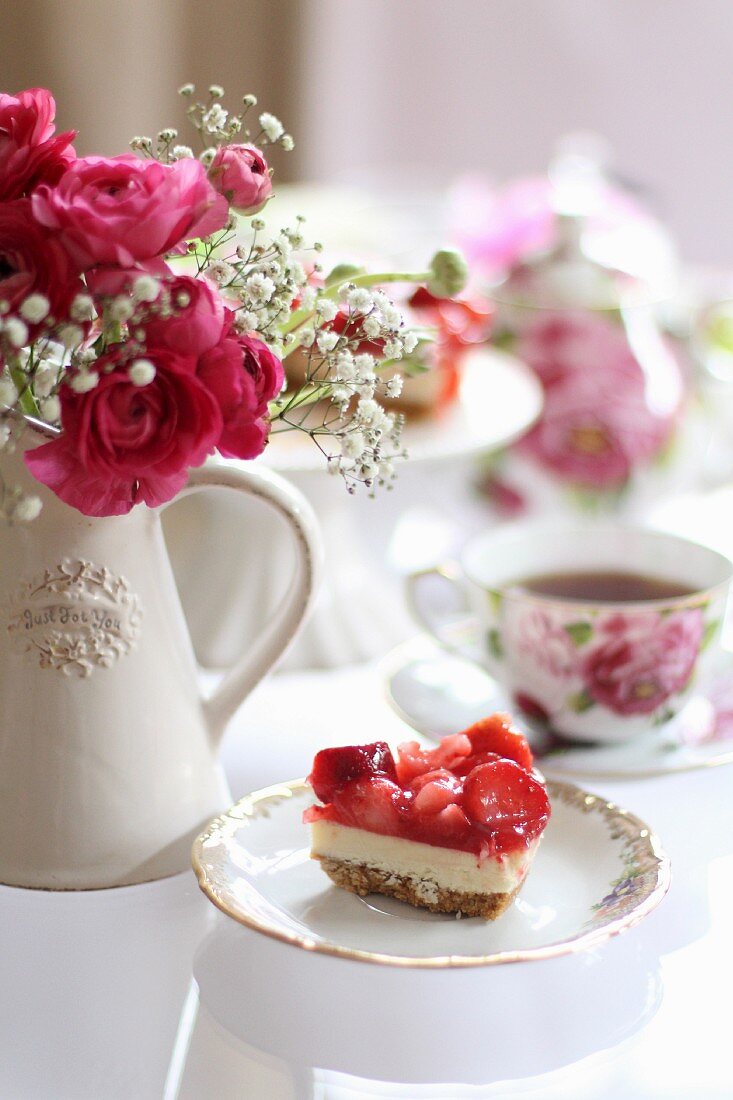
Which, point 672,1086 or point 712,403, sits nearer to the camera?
point 672,1086

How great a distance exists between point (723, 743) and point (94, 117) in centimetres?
216

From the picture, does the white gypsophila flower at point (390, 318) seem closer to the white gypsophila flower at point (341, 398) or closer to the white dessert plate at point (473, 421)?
the white gypsophila flower at point (341, 398)

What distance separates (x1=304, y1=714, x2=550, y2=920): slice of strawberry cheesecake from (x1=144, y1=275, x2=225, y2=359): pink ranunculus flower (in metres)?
0.22

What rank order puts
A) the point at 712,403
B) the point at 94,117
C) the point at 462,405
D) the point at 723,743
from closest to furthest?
the point at 723,743 → the point at 462,405 → the point at 712,403 → the point at 94,117

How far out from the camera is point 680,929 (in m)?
0.70

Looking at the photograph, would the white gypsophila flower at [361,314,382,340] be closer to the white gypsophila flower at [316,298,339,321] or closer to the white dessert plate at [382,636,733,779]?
the white gypsophila flower at [316,298,339,321]

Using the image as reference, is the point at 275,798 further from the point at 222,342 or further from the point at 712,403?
the point at 712,403

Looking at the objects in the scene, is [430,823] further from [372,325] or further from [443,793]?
[372,325]

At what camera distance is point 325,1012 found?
0.63 meters

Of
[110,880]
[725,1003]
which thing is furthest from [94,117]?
[725,1003]

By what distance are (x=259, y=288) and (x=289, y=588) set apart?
0.66 ft

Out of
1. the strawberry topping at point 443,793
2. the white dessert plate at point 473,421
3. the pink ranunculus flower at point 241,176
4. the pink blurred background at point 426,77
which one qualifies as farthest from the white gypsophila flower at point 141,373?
the pink blurred background at point 426,77

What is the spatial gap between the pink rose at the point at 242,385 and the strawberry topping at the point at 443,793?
17 cm

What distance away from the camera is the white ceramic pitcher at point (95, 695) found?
0.68 m
